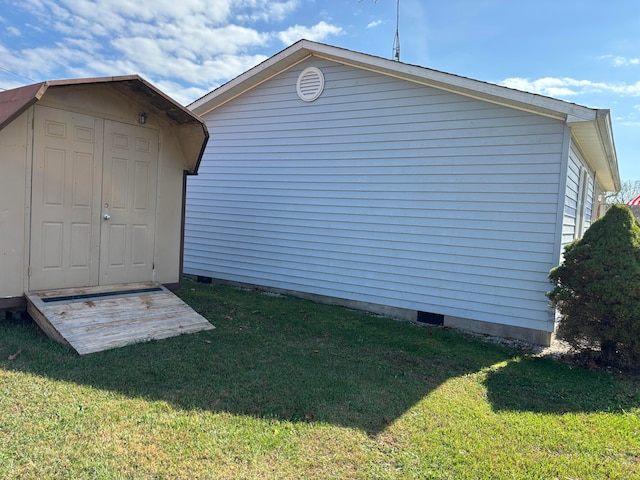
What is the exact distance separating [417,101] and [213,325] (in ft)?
15.3

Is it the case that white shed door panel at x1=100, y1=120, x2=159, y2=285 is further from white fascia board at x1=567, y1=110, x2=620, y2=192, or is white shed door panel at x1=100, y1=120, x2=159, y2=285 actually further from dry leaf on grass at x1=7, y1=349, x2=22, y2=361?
white fascia board at x1=567, y1=110, x2=620, y2=192

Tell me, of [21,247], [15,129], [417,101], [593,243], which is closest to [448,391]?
[593,243]

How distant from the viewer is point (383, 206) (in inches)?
280

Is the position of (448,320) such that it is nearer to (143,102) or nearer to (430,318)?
(430,318)

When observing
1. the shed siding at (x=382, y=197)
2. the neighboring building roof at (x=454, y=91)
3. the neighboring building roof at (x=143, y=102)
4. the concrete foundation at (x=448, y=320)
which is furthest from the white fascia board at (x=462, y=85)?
the concrete foundation at (x=448, y=320)

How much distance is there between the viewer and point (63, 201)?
17.7ft

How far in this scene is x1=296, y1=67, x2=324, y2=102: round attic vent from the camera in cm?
770

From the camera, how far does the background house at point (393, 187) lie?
593 cm

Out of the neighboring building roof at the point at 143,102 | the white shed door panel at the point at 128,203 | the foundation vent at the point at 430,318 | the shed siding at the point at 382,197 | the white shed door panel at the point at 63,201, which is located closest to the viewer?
the neighboring building roof at the point at 143,102

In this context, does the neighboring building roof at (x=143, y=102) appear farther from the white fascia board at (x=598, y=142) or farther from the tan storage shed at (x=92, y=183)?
the white fascia board at (x=598, y=142)

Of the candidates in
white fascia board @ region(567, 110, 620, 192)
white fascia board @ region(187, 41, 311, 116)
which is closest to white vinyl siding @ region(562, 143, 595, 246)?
white fascia board @ region(567, 110, 620, 192)

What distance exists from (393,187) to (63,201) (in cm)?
482

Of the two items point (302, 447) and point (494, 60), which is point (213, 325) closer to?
point (302, 447)

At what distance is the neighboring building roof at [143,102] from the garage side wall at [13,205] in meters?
0.31
